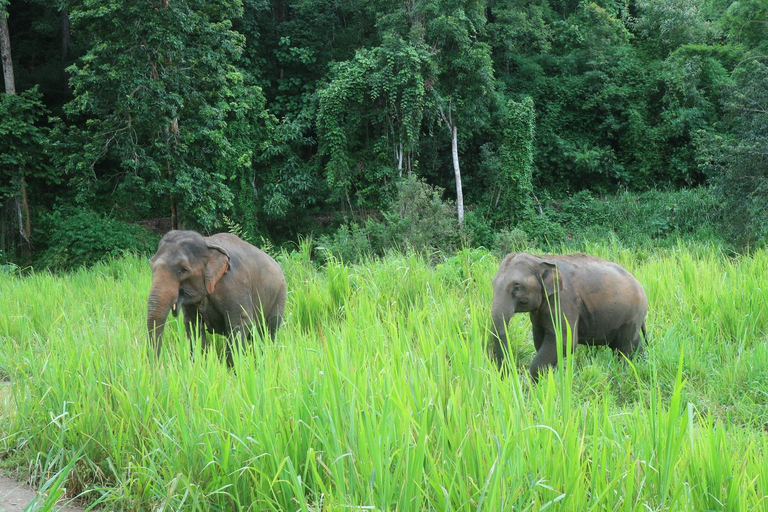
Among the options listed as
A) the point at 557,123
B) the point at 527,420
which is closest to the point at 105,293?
the point at 527,420

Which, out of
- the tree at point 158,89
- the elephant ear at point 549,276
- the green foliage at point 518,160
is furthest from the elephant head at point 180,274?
the green foliage at point 518,160

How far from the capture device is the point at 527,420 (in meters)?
2.19

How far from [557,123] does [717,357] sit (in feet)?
81.2

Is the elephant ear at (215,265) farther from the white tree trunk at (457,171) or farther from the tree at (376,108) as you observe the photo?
the white tree trunk at (457,171)

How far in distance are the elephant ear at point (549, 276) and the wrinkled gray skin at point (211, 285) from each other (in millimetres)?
1795

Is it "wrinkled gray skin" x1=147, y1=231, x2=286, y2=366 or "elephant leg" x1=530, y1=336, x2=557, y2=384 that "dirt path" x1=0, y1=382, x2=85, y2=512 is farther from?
"elephant leg" x1=530, y1=336, x2=557, y2=384

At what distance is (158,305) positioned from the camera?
156 inches

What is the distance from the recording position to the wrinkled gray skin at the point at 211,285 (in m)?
4.02

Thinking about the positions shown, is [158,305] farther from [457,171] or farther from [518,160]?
[518,160]

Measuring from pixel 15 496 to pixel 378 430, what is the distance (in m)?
1.67

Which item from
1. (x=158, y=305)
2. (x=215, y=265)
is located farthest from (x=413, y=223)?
(x=158, y=305)

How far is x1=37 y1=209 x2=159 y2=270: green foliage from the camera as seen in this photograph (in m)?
16.6

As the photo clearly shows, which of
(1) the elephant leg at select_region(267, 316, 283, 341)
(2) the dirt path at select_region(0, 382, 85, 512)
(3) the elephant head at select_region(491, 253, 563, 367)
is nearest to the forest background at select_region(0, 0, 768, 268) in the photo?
(1) the elephant leg at select_region(267, 316, 283, 341)

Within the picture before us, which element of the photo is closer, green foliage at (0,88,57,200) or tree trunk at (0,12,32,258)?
green foliage at (0,88,57,200)
